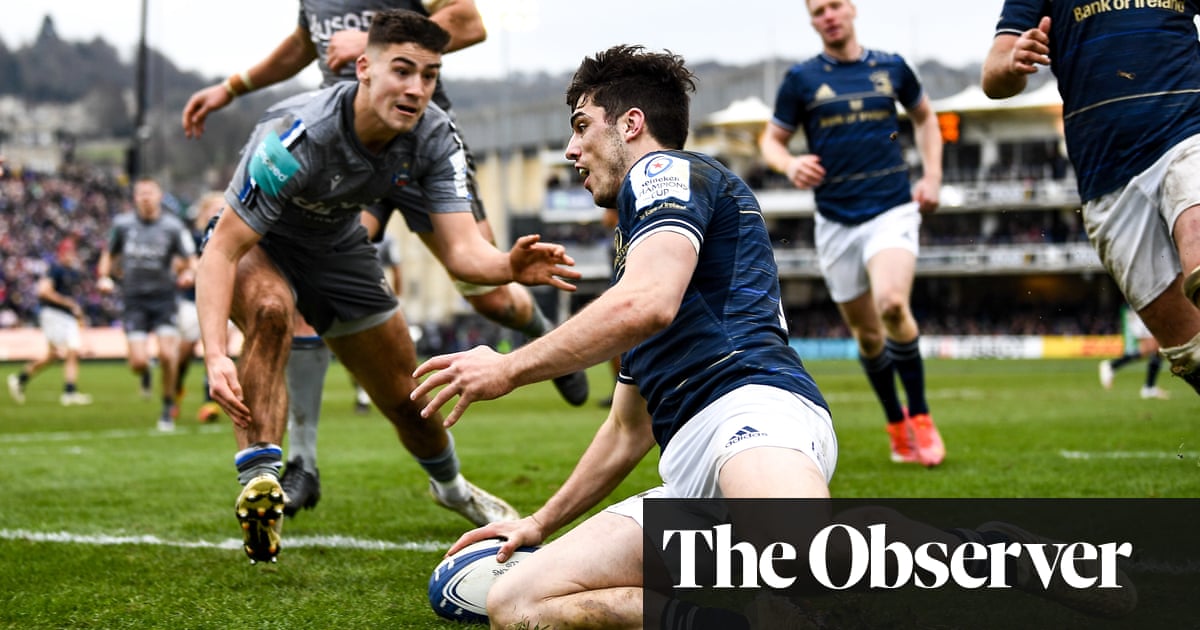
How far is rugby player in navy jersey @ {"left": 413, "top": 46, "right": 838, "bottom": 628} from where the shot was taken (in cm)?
300

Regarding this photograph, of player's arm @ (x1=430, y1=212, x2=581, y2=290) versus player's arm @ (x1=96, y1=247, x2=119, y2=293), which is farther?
player's arm @ (x1=96, y1=247, x2=119, y2=293)

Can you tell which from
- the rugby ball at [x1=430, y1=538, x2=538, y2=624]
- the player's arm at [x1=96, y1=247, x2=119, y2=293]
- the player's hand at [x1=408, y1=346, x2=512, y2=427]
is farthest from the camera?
the player's arm at [x1=96, y1=247, x2=119, y2=293]

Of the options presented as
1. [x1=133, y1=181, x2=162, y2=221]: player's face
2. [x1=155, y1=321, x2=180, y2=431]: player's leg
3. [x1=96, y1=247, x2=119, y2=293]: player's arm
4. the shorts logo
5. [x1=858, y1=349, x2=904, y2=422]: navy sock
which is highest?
the shorts logo

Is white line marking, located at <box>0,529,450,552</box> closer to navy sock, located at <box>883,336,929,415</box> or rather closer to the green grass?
the green grass

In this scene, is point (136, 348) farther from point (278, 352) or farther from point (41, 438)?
point (278, 352)

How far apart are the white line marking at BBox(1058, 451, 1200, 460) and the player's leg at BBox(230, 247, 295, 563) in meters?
5.22

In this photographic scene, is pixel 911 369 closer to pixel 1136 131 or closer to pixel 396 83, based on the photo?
pixel 1136 131

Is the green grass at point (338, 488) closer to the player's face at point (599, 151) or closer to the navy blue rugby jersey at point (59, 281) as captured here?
the player's face at point (599, 151)

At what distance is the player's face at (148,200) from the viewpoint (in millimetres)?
13969

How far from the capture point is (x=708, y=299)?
11.0ft

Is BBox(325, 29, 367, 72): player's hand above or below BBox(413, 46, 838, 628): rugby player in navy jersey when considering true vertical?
above

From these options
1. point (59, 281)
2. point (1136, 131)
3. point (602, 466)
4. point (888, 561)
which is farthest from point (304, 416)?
point (59, 281)

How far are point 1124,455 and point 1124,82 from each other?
4074 mm

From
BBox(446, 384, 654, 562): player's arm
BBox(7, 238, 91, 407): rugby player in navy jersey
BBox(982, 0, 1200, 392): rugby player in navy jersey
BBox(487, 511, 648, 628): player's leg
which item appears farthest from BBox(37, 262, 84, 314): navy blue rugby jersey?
BBox(487, 511, 648, 628): player's leg
